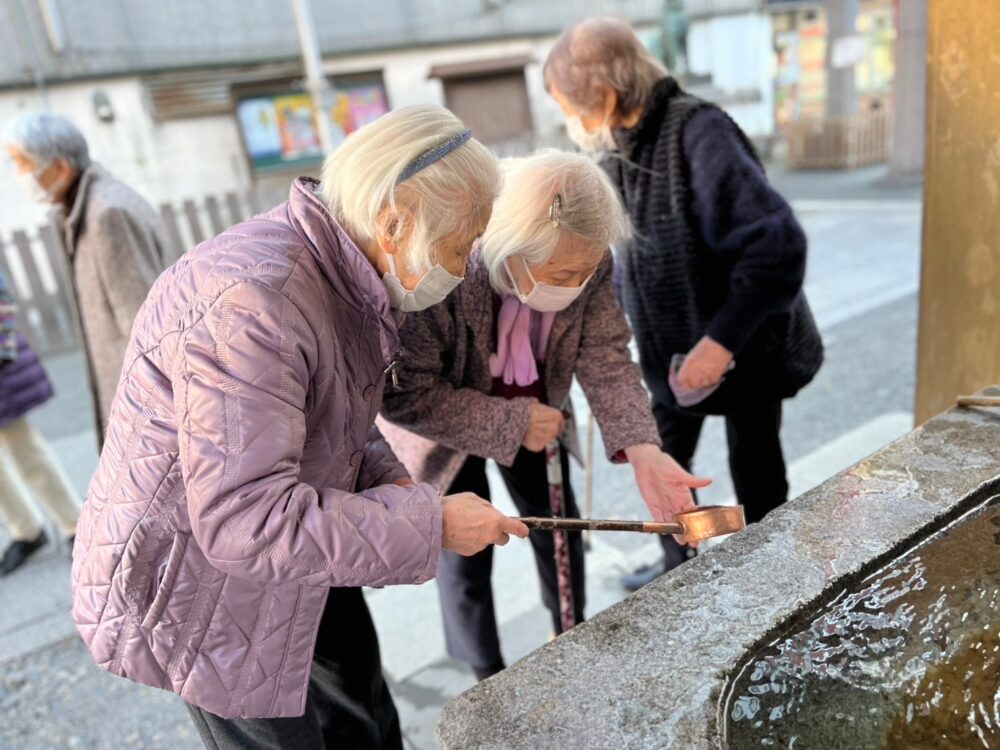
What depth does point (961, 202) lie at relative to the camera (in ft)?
7.76

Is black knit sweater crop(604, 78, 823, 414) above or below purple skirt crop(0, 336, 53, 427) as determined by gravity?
above

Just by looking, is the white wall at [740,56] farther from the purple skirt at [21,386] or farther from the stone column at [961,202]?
the purple skirt at [21,386]

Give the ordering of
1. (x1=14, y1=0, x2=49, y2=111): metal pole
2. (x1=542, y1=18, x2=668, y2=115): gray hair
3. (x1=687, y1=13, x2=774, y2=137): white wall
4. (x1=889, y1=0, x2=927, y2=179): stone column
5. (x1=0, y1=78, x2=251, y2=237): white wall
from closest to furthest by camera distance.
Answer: (x1=542, y1=18, x2=668, y2=115): gray hair → (x1=889, y1=0, x2=927, y2=179): stone column → (x1=14, y1=0, x2=49, y2=111): metal pole → (x1=0, y1=78, x2=251, y2=237): white wall → (x1=687, y1=13, x2=774, y2=137): white wall

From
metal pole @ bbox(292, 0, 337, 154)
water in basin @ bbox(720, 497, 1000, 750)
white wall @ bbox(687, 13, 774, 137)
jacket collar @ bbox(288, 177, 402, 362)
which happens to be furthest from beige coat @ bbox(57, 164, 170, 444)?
white wall @ bbox(687, 13, 774, 137)

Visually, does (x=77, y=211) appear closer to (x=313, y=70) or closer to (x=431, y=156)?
(x=431, y=156)

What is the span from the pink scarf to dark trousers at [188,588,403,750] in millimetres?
592

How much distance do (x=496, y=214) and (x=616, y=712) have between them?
0.95 m

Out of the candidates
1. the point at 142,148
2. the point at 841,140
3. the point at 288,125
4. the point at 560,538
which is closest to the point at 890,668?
the point at 560,538

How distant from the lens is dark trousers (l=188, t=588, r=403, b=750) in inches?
56.2

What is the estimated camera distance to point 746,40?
15.3 metres

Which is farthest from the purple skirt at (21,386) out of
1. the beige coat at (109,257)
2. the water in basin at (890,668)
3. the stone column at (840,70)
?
the stone column at (840,70)

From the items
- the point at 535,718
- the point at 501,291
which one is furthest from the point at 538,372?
the point at 535,718

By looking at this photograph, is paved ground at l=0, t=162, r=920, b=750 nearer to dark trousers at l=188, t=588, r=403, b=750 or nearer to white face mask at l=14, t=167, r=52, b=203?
dark trousers at l=188, t=588, r=403, b=750

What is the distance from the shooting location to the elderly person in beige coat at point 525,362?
60.0 inches
